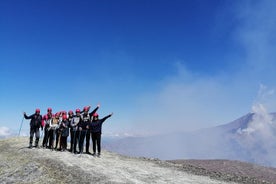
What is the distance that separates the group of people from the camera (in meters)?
26.0

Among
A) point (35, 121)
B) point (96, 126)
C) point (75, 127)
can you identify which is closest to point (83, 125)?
point (75, 127)

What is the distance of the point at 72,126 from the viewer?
27031mm

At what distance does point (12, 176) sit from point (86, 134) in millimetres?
7468

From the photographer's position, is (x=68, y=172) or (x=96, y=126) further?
(x=96, y=126)

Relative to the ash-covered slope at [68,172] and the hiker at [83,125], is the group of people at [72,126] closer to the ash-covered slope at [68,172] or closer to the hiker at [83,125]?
the hiker at [83,125]

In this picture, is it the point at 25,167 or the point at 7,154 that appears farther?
the point at 7,154

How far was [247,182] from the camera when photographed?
2366 centimetres

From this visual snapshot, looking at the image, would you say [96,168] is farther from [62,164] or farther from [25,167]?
[25,167]

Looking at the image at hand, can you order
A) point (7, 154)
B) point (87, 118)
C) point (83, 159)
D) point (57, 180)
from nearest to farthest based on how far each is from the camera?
1. point (57, 180)
2. point (83, 159)
3. point (87, 118)
4. point (7, 154)

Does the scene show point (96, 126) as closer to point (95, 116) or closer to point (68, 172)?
point (95, 116)

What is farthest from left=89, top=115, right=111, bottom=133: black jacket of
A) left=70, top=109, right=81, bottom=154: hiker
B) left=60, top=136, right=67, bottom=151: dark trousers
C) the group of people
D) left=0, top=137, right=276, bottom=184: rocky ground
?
left=60, top=136, right=67, bottom=151: dark trousers

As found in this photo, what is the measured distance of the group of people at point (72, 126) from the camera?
26.0 m

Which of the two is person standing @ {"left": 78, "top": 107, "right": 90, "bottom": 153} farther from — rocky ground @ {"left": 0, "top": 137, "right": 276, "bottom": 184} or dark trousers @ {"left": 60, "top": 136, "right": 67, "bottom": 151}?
dark trousers @ {"left": 60, "top": 136, "right": 67, "bottom": 151}

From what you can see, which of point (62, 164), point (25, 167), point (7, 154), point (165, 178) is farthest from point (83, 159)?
point (7, 154)
